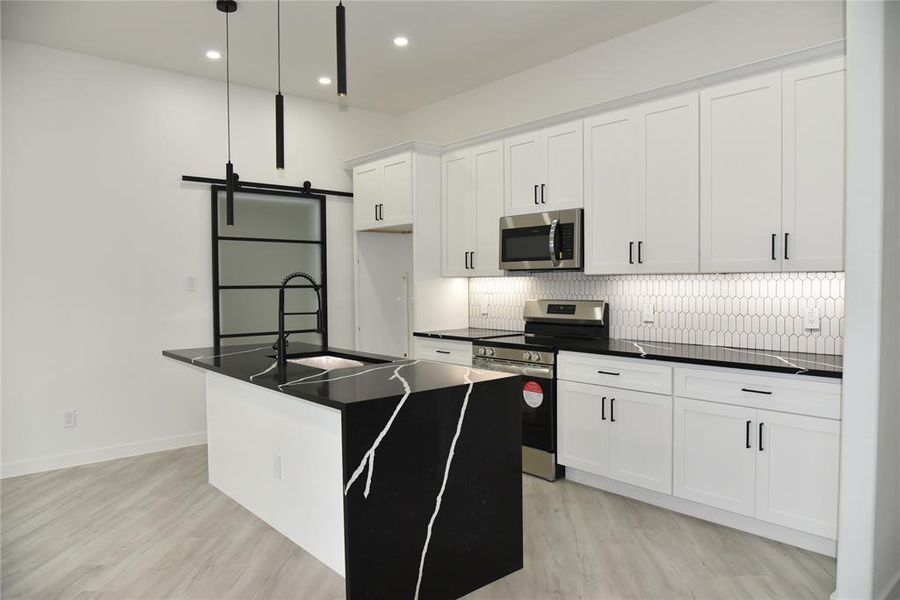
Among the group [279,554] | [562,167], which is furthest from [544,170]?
[279,554]

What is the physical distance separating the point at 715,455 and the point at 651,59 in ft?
8.62

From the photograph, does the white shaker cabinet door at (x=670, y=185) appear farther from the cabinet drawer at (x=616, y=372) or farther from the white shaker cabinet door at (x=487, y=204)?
the white shaker cabinet door at (x=487, y=204)

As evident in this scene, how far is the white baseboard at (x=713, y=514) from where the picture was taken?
2.91 meters

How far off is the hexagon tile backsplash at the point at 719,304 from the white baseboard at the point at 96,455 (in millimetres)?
3173

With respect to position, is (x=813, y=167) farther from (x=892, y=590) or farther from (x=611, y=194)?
(x=892, y=590)

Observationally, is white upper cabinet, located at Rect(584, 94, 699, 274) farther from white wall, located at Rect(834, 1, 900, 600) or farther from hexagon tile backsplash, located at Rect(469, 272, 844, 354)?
white wall, located at Rect(834, 1, 900, 600)

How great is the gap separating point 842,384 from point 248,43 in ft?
13.9

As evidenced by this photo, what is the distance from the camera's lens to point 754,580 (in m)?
2.64

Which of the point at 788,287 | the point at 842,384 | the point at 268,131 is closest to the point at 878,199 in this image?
the point at 842,384

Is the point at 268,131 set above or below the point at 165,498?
above

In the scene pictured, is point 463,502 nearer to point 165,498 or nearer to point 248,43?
point 165,498

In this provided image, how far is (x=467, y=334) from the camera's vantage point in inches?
190

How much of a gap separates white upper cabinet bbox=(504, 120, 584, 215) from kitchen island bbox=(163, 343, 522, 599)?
1903 millimetres

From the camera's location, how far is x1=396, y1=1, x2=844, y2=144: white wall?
3.41 m
